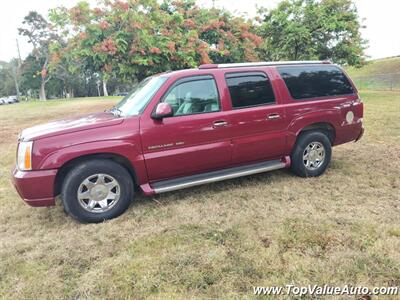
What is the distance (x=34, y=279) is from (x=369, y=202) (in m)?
3.89

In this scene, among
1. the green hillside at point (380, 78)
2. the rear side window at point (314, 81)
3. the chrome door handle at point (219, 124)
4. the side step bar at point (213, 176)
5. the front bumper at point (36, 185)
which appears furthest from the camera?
the green hillside at point (380, 78)

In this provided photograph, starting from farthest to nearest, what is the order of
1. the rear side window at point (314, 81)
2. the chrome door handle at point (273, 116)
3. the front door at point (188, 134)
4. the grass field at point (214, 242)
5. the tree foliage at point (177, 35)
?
1. the tree foliage at point (177, 35)
2. the rear side window at point (314, 81)
3. the chrome door handle at point (273, 116)
4. the front door at point (188, 134)
5. the grass field at point (214, 242)

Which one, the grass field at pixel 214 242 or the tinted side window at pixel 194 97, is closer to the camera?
the grass field at pixel 214 242

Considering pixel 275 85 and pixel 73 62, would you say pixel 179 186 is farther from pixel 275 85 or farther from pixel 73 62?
pixel 73 62

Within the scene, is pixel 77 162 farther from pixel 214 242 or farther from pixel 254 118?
pixel 254 118

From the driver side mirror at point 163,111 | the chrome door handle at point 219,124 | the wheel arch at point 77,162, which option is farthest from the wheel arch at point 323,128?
the wheel arch at point 77,162

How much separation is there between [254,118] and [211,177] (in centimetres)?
105

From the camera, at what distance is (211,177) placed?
4312mm

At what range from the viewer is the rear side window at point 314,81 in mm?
4836

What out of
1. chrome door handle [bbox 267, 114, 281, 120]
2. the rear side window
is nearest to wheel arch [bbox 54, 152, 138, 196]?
chrome door handle [bbox 267, 114, 281, 120]

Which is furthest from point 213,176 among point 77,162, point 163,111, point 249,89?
point 77,162

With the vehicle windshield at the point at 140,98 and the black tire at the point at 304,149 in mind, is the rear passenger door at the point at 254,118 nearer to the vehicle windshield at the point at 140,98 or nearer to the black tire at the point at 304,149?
the black tire at the point at 304,149

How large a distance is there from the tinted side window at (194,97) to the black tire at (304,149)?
156cm

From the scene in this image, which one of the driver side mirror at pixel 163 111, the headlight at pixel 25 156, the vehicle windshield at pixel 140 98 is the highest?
the vehicle windshield at pixel 140 98
